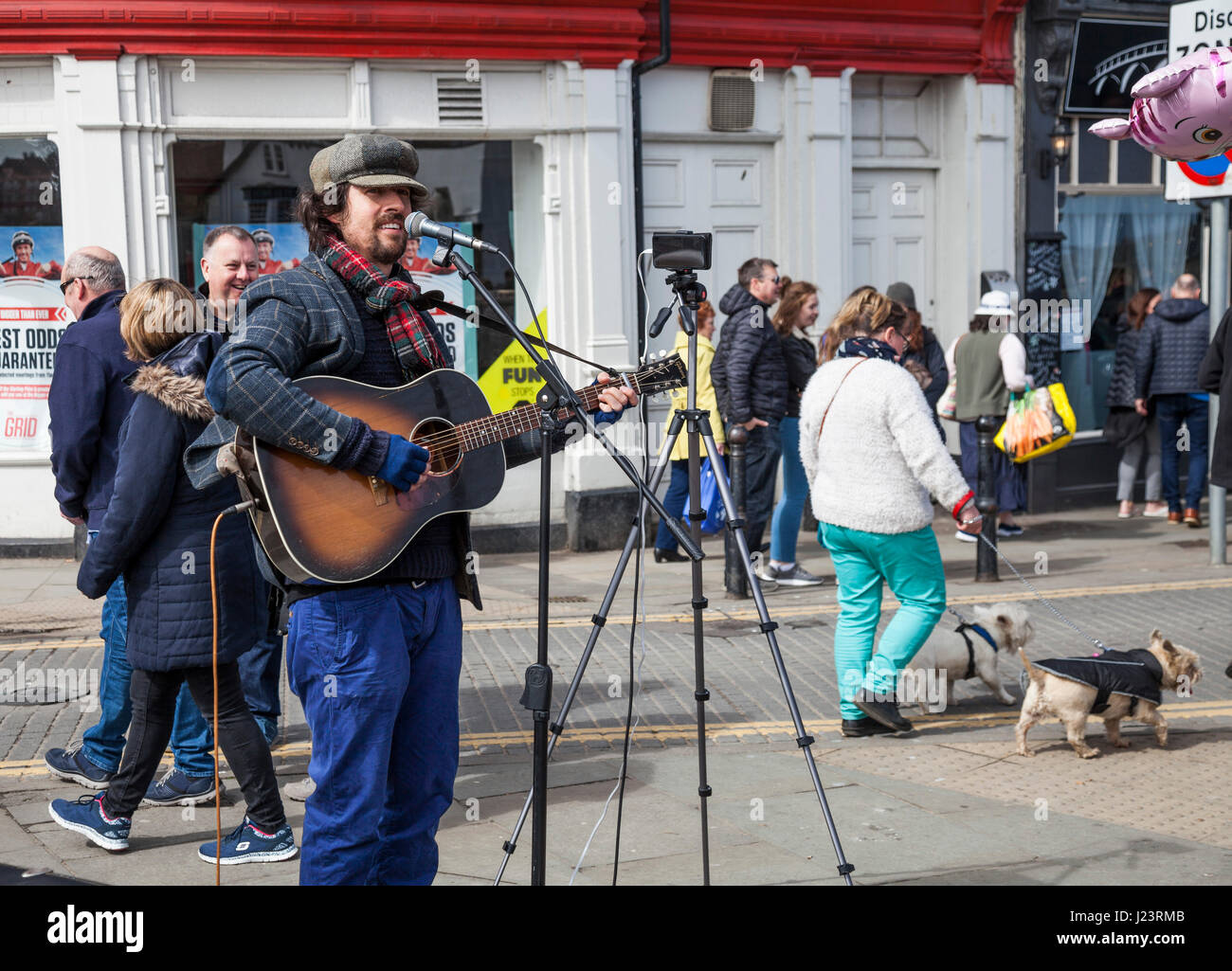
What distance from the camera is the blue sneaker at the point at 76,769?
228 inches

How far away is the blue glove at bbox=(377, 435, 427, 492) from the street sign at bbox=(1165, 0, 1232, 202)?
783 centimetres

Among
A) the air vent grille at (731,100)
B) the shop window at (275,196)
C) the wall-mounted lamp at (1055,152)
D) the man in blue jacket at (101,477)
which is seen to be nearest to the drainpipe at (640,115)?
the air vent grille at (731,100)

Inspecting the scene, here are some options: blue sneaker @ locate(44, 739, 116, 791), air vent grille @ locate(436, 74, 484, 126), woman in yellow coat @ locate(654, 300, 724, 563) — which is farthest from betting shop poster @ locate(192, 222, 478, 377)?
blue sneaker @ locate(44, 739, 116, 791)

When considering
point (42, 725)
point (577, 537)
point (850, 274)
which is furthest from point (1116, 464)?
point (42, 725)

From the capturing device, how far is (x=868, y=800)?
5645 mm

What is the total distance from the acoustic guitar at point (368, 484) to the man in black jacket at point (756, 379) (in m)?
6.21

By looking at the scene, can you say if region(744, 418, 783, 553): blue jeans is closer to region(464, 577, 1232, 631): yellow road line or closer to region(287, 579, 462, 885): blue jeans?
region(464, 577, 1232, 631): yellow road line

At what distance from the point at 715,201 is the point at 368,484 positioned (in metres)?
9.44

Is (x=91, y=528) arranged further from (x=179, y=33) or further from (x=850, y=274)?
(x=850, y=274)

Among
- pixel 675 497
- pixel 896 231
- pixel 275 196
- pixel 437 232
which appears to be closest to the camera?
pixel 437 232

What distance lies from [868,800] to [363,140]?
3284 millimetres

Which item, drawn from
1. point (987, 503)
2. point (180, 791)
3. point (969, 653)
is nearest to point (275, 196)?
point (987, 503)

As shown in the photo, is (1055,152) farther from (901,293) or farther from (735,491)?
(735,491)

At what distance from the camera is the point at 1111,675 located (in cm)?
618
